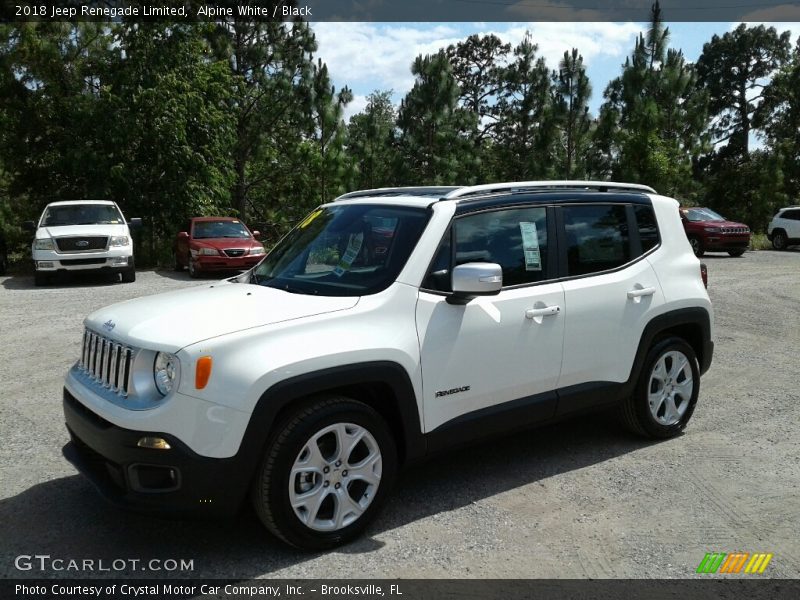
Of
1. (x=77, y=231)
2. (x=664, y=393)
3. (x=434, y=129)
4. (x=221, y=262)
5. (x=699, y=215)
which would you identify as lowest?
(x=221, y=262)

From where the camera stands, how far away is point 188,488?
10.7 feet

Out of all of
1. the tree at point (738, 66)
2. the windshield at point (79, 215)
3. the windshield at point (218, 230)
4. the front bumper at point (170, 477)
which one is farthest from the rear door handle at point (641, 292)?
the tree at point (738, 66)

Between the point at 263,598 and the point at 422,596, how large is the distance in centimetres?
70

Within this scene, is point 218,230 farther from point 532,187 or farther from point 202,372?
point 202,372

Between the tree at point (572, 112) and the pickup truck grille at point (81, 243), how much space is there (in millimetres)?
18080

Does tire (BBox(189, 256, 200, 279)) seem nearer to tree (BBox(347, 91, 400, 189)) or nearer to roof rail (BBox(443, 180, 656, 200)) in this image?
tree (BBox(347, 91, 400, 189))

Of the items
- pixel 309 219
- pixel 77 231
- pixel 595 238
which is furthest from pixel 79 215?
pixel 595 238

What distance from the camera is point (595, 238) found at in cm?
486

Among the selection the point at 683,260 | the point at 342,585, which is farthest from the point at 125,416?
the point at 683,260

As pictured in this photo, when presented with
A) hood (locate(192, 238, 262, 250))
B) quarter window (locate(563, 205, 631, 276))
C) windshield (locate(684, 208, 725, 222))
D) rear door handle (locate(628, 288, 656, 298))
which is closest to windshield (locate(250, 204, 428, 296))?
quarter window (locate(563, 205, 631, 276))

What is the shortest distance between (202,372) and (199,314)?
493mm

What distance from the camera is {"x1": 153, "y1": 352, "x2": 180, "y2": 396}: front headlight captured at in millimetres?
3314

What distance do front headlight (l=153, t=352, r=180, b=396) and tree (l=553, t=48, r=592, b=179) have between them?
2648cm

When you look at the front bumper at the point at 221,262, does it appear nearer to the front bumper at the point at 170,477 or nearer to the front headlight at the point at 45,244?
the front headlight at the point at 45,244
